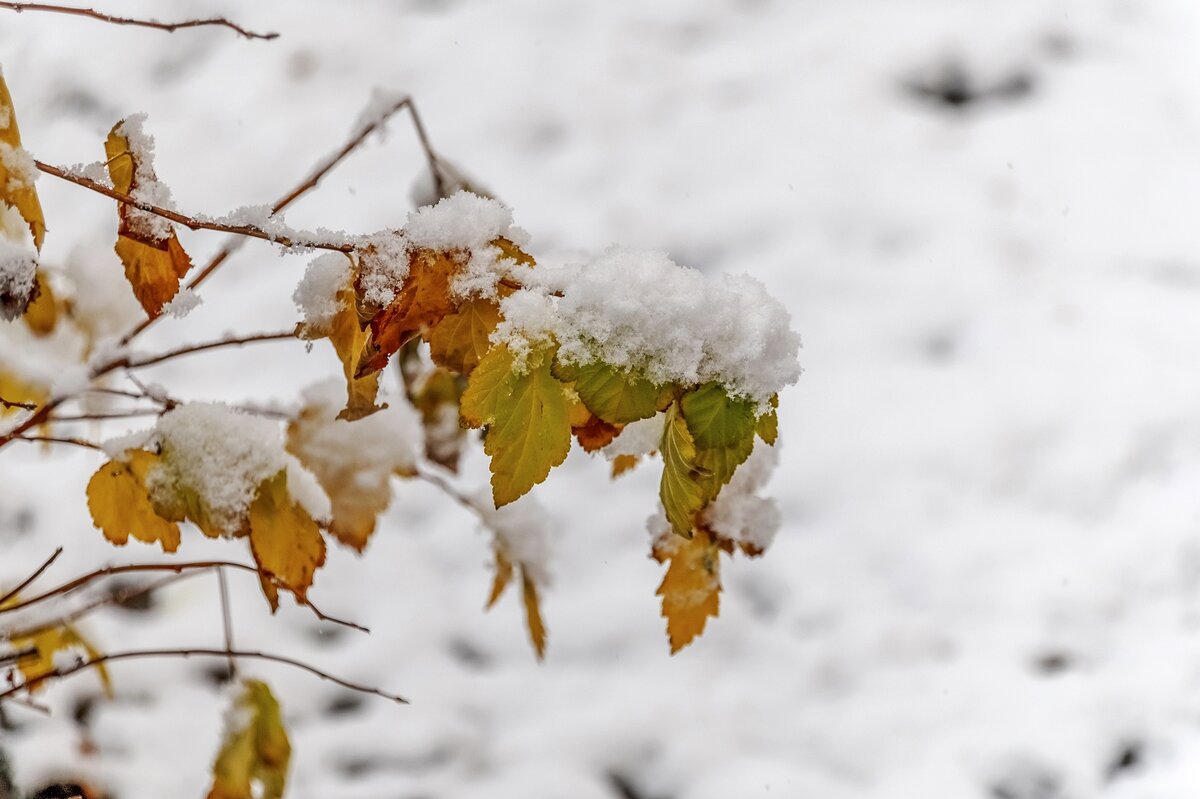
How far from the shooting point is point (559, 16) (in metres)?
2.11

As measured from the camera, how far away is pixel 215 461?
71 centimetres

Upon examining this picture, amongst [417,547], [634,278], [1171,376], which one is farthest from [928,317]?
[634,278]

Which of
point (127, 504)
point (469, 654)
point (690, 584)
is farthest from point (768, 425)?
point (469, 654)

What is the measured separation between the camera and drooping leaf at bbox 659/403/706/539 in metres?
0.57

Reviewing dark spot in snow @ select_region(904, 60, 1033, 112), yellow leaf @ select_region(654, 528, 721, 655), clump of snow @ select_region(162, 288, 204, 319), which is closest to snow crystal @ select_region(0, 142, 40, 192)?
clump of snow @ select_region(162, 288, 204, 319)

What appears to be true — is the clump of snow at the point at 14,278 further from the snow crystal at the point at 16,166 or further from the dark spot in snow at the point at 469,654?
the dark spot in snow at the point at 469,654

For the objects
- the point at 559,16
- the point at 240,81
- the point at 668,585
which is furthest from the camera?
the point at 559,16

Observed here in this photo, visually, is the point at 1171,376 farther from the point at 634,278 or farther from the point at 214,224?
the point at 214,224

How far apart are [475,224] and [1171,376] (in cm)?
152

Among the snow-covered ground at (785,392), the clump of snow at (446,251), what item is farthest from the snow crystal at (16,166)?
the snow-covered ground at (785,392)

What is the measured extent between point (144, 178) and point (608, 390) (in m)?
0.37

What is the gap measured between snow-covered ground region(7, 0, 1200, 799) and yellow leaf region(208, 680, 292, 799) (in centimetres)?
35

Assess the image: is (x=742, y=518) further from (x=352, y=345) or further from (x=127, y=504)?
(x=127, y=504)

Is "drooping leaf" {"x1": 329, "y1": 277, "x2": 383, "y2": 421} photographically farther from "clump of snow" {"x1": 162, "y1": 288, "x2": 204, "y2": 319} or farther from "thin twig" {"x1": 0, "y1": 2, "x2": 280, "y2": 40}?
"thin twig" {"x1": 0, "y1": 2, "x2": 280, "y2": 40}
